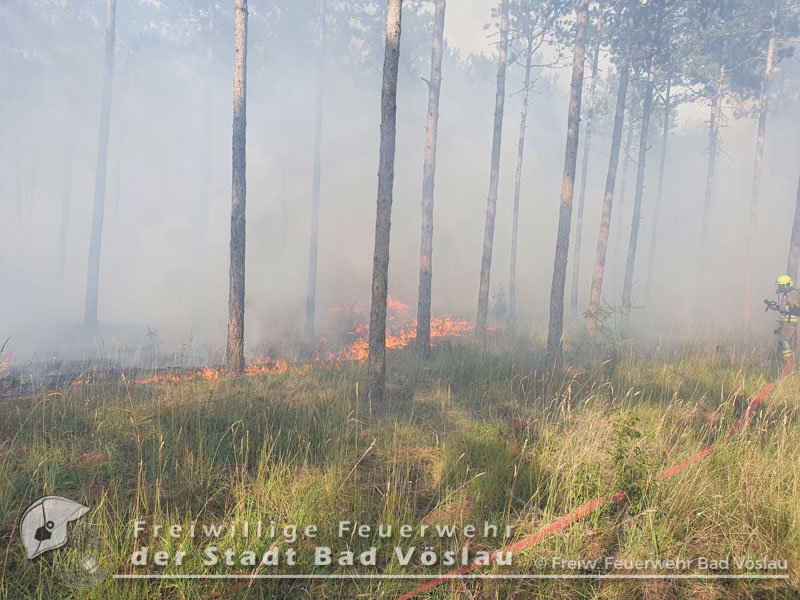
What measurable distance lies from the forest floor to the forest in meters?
0.04

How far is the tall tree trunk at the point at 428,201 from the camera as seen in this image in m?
12.7

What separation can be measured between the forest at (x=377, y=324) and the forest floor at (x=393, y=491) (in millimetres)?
36

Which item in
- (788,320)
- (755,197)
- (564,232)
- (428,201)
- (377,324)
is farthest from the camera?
(755,197)

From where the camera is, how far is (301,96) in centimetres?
3759

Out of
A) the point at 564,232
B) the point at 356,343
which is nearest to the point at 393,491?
the point at 564,232

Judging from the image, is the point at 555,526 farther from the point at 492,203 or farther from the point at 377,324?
the point at 492,203

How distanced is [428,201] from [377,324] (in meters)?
8.67

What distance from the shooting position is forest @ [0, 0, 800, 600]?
3.27 m

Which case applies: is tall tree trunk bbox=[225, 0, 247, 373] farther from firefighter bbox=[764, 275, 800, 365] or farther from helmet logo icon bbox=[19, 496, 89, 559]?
firefighter bbox=[764, 275, 800, 365]

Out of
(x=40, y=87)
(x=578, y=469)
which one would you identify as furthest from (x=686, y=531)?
(x=40, y=87)

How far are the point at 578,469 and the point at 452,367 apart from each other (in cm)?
602

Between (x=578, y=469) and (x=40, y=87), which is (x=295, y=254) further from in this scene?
(x=578, y=469)

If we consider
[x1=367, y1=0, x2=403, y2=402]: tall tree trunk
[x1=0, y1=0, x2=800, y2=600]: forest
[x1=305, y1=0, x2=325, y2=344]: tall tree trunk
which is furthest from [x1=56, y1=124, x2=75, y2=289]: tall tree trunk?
[x1=367, y1=0, x2=403, y2=402]: tall tree trunk

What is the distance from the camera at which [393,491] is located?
3818 millimetres
